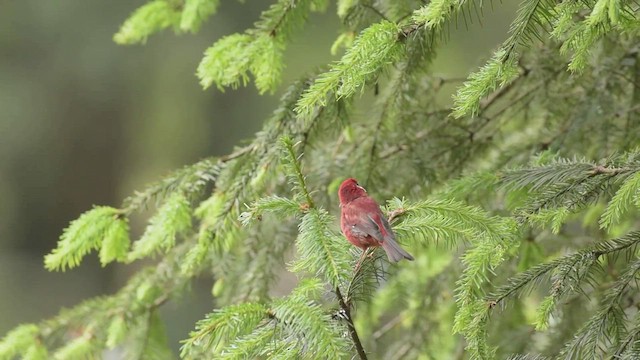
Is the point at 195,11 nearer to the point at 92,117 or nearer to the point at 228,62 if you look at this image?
the point at 228,62

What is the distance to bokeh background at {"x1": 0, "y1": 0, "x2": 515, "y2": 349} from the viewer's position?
543 centimetres

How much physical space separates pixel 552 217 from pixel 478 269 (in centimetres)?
13

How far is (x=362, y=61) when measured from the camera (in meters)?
1.08

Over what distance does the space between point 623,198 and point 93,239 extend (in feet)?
2.99

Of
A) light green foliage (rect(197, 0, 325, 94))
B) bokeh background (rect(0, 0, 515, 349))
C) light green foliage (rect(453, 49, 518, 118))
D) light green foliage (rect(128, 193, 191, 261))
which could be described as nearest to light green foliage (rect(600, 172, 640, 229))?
light green foliage (rect(453, 49, 518, 118))

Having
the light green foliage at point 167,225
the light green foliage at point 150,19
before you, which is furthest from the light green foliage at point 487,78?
the light green foliage at point 150,19

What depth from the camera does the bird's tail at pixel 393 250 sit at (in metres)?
1.01

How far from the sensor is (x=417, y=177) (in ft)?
5.29

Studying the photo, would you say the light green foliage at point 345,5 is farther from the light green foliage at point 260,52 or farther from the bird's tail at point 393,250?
the bird's tail at point 393,250

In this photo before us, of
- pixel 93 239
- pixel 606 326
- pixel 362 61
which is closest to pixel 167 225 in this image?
pixel 93 239

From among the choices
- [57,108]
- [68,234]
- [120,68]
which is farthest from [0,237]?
[68,234]

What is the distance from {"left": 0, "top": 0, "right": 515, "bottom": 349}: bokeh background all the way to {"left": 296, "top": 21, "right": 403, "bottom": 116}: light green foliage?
4.14m

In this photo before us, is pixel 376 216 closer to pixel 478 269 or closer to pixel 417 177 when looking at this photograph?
pixel 478 269

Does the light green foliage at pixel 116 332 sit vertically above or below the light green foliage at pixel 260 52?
below
